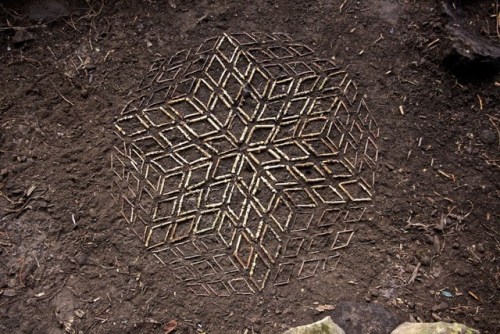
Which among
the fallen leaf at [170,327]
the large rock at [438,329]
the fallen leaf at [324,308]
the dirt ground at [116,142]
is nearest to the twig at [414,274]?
the dirt ground at [116,142]

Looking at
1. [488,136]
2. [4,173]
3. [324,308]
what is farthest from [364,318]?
[4,173]

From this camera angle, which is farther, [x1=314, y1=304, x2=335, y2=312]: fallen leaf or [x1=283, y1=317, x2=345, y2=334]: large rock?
[x1=314, y1=304, x2=335, y2=312]: fallen leaf

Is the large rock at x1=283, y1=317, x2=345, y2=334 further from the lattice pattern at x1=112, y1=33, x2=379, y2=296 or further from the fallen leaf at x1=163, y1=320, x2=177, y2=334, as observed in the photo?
the fallen leaf at x1=163, y1=320, x2=177, y2=334

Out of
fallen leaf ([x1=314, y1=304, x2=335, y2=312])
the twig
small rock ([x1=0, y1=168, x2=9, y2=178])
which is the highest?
the twig

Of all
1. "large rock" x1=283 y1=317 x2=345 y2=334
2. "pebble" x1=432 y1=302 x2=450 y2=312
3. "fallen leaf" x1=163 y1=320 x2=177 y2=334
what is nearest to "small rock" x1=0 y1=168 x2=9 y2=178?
"fallen leaf" x1=163 y1=320 x2=177 y2=334

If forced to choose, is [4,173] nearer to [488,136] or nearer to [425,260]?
[425,260]

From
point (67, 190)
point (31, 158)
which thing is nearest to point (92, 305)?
point (67, 190)

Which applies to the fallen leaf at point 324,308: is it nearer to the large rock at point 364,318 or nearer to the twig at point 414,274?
the large rock at point 364,318

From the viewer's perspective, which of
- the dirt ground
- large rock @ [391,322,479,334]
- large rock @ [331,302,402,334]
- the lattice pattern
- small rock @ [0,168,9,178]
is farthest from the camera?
small rock @ [0,168,9,178]
